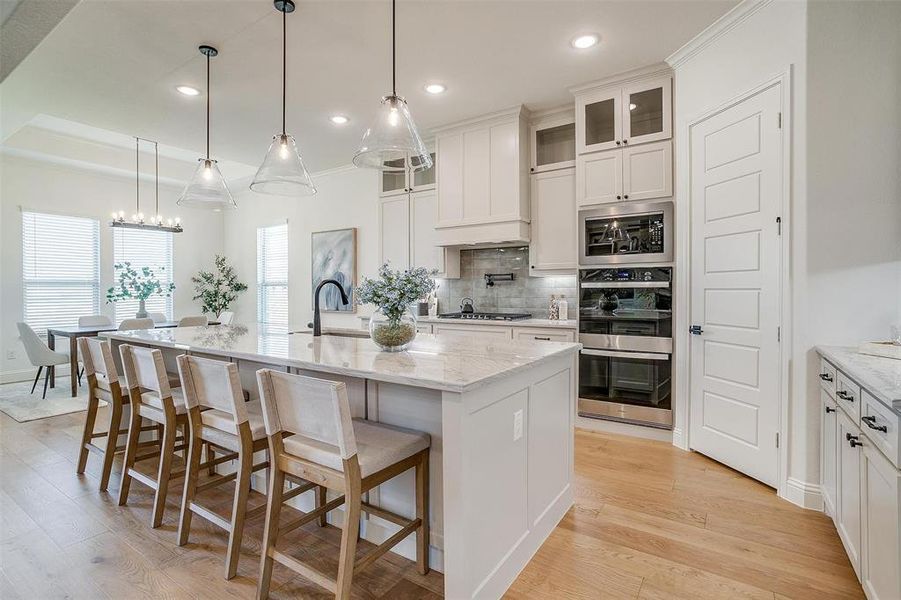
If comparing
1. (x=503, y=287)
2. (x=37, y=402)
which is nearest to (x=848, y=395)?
(x=503, y=287)

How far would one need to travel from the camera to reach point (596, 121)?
3725 millimetres

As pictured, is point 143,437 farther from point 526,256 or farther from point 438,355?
point 526,256

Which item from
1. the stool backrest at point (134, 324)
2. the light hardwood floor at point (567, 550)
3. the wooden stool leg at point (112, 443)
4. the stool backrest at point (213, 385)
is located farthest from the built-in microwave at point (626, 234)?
the stool backrest at point (134, 324)

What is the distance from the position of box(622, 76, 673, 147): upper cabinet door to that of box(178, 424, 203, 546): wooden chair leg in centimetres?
359

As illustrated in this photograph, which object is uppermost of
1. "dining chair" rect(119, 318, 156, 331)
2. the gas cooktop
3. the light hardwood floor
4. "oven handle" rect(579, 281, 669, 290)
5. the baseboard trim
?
"oven handle" rect(579, 281, 669, 290)

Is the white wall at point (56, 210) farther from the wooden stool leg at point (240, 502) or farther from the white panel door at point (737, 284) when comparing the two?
the white panel door at point (737, 284)

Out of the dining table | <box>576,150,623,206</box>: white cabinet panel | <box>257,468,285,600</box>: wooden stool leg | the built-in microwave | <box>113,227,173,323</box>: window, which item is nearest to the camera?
<box>257,468,285,600</box>: wooden stool leg

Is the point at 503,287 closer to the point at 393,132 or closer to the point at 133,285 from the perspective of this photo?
the point at 393,132

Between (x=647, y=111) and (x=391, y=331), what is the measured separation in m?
2.80

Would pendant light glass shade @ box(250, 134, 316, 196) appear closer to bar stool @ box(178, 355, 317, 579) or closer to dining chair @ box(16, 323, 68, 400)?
bar stool @ box(178, 355, 317, 579)

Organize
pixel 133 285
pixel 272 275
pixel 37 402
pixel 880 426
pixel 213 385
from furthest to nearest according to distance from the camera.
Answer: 1. pixel 272 275
2. pixel 133 285
3. pixel 37 402
4. pixel 213 385
5. pixel 880 426

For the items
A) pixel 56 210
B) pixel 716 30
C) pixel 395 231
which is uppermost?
pixel 716 30

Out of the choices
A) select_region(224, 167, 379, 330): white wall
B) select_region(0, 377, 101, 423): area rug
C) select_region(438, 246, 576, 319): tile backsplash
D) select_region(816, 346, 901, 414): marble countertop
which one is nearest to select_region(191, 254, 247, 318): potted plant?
select_region(224, 167, 379, 330): white wall

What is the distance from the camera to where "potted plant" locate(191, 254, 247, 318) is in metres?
7.16
